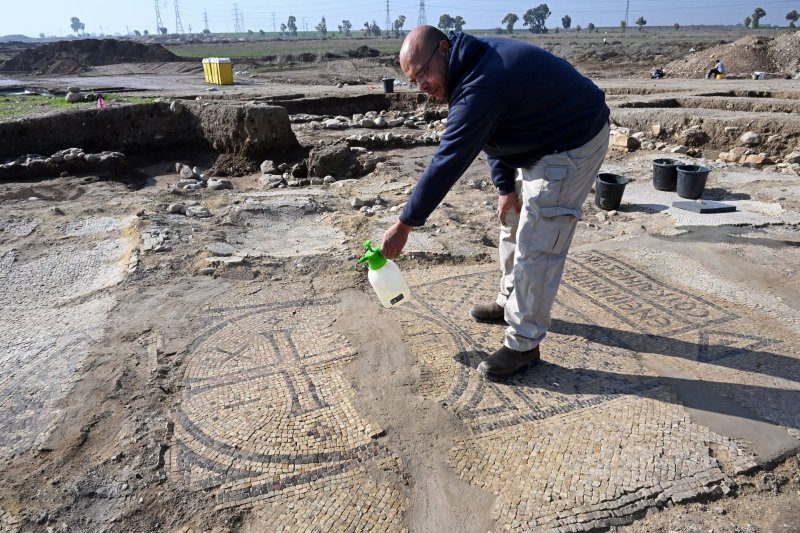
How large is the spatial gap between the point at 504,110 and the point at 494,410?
5.01ft

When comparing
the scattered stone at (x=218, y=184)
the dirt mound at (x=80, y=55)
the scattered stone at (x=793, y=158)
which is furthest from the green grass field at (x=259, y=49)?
the scattered stone at (x=793, y=158)

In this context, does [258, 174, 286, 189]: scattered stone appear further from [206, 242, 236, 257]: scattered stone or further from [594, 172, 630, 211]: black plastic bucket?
[594, 172, 630, 211]: black plastic bucket

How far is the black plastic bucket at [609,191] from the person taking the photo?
6.32 m

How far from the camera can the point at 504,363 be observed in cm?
308

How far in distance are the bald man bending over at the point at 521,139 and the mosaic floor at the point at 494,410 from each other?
16.1 inches

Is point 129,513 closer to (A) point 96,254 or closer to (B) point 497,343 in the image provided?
(B) point 497,343

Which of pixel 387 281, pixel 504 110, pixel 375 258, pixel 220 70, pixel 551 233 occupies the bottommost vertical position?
pixel 387 281

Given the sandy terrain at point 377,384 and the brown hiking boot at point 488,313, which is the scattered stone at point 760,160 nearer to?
the sandy terrain at point 377,384

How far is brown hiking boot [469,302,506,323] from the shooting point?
12.2 ft

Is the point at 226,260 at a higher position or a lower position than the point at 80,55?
lower

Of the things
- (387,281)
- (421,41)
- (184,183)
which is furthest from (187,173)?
(421,41)

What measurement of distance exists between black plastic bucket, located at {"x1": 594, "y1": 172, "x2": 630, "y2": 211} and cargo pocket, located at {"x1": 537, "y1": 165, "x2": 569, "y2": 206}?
388 centimetres

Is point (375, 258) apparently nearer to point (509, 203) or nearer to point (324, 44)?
point (509, 203)

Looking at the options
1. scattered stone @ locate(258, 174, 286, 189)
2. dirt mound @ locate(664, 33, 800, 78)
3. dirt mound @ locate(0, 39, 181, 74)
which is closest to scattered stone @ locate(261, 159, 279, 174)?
scattered stone @ locate(258, 174, 286, 189)
